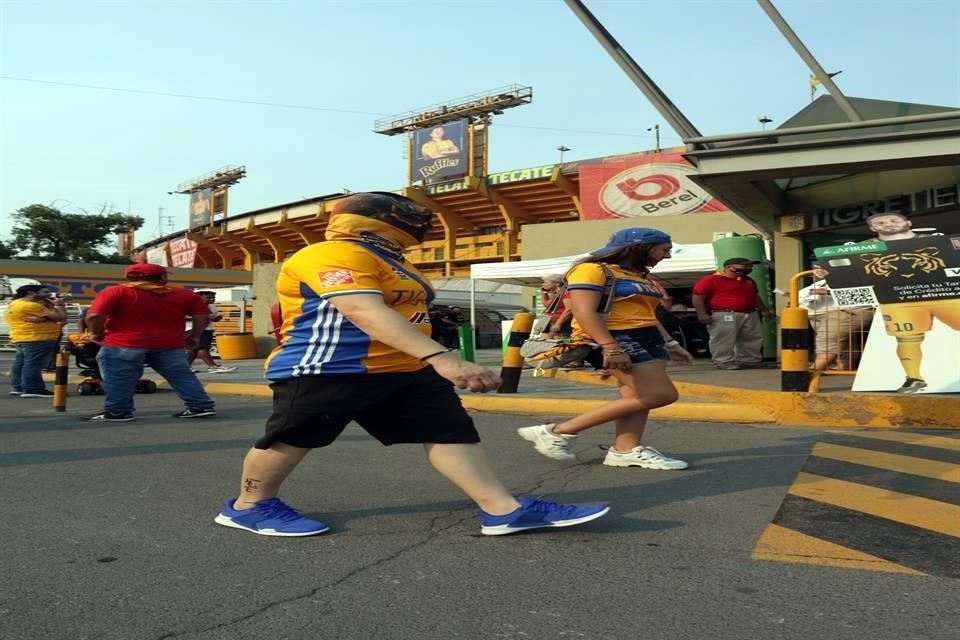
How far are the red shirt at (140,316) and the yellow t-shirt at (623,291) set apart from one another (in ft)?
13.9

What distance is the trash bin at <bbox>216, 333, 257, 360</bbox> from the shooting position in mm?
18625

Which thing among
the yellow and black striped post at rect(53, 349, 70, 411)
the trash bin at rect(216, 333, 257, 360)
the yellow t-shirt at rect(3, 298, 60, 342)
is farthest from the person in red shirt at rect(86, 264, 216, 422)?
the trash bin at rect(216, 333, 257, 360)

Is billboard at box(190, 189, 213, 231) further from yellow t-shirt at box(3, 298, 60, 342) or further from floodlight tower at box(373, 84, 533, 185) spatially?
yellow t-shirt at box(3, 298, 60, 342)

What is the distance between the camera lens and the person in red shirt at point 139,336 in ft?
24.1

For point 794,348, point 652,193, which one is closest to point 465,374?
point 794,348

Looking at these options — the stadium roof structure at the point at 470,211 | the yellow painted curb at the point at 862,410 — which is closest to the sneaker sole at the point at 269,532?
Result: the yellow painted curb at the point at 862,410

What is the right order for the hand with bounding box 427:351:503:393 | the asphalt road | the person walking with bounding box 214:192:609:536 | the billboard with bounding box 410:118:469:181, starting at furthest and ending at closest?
1. the billboard with bounding box 410:118:469:181
2. the person walking with bounding box 214:192:609:536
3. the hand with bounding box 427:351:503:393
4. the asphalt road

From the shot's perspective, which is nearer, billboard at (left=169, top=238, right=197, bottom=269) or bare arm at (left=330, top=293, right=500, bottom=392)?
bare arm at (left=330, top=293, right=500, bottom=392)

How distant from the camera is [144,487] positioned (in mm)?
4477

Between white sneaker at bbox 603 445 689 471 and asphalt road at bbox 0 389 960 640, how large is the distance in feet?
0.26

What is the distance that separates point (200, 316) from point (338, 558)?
214 inches

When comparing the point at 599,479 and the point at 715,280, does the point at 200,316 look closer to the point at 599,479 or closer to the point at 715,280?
the point at 599,479

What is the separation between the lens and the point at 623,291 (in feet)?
15.7

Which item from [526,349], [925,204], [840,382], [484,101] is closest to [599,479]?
[526,349]
